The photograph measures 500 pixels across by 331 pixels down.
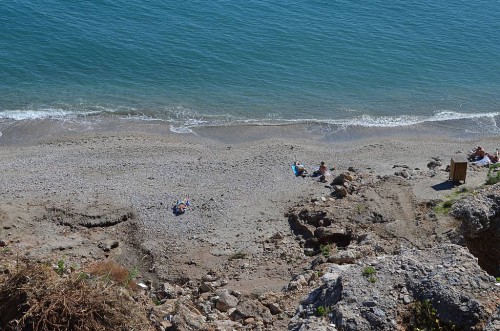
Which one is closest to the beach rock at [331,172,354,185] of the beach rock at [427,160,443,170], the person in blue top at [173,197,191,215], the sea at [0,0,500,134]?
the beach rock at [427,160,443,170]

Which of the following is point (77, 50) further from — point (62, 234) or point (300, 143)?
point (62, 234)

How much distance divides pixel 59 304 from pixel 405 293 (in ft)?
23.4

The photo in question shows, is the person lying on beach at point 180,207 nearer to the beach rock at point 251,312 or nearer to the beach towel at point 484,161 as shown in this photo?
the beach rock at point 251,312

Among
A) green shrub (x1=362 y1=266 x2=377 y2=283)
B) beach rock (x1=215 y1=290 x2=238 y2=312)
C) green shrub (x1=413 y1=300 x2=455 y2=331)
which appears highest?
green shrub (x1=362 y1=266 x2=377 y2=283)

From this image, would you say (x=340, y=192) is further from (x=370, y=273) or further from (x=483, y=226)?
(x=370, y=273)

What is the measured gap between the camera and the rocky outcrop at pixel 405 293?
14141 millimetres

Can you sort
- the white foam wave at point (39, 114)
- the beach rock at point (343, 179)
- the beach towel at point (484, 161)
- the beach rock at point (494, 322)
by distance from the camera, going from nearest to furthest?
the beach rock at point (494, 322), the beach rock at point (343, 179), the beach towel at point (484, 161), the white foam wave at point (39, 114)

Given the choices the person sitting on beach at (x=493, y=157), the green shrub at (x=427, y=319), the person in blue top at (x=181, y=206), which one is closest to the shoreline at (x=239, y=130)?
the person sitting on beach at (x=493, y=157)

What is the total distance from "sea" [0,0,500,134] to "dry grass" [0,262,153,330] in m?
23.6

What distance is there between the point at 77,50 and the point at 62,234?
22911 mm

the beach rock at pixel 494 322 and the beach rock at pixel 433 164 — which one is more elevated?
the beach rock at pixel 494 322

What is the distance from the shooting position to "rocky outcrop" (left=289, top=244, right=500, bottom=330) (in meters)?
14.1

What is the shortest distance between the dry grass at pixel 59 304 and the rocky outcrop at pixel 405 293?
3.78m

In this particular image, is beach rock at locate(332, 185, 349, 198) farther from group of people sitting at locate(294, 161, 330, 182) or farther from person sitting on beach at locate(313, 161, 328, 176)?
person sitting on beach at locate(313, 161, 328, 176)
